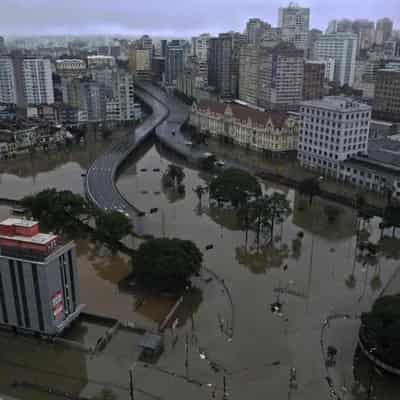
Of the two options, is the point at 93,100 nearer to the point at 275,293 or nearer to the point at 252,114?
the point at 252,114

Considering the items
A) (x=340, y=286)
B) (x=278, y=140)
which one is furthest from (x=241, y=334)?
(x=278, y=140)

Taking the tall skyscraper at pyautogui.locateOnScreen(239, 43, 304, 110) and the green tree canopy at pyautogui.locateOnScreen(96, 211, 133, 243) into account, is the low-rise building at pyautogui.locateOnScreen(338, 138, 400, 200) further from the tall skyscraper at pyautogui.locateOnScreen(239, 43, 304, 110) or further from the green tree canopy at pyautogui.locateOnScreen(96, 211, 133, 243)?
the tall skyscraper at pyautogui.locateOnScreen(239, 43, 304, 110)

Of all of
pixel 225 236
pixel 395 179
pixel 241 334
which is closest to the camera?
pixel 241 334

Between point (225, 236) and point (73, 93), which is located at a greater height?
point (73, 93)

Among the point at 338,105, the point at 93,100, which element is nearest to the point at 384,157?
the point at 338,105

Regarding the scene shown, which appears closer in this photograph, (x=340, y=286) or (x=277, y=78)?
(x=340, y=286)

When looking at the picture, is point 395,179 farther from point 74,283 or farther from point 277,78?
point 277,78
